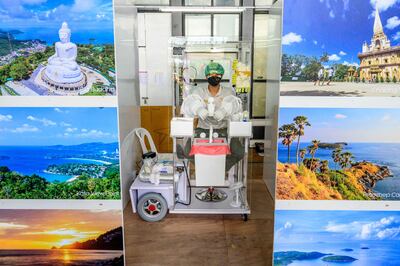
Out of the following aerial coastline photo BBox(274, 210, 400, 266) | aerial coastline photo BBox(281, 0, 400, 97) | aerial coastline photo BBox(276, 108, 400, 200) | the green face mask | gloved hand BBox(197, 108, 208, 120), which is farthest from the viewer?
the green face mask

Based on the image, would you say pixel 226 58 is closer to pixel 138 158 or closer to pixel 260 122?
pixel 138 158

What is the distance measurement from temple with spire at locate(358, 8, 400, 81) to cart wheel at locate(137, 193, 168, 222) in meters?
2.16

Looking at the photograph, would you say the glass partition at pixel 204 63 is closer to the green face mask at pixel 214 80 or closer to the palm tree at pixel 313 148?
the green face mask at pixel 214 80

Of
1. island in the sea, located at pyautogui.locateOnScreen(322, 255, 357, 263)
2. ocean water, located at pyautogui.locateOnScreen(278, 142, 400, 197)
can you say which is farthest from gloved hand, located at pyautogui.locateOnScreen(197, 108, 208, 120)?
island in the sea, located at pyautogui.locateOnScreen(322, 255, 357, 263)

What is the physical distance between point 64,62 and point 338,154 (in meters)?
1.70

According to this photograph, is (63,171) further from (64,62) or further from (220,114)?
(220,114)

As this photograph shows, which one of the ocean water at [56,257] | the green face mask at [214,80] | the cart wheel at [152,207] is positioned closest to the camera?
the ocean water at [56,257]

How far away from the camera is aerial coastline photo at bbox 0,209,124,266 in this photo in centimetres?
219

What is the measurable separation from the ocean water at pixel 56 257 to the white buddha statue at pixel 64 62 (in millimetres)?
1144

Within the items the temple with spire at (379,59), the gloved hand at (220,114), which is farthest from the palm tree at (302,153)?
the gloved hand at (220,114)

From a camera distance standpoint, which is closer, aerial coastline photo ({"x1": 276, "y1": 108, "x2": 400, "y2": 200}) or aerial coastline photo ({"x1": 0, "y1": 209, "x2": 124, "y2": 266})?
aerial coastline photo ({"x1": 276, "y1": 108, "x2": 400, "y2": 200})

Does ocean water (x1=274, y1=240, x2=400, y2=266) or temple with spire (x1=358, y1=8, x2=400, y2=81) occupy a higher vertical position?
temple with spire (x1=358, y1=8, x2=400, y2=81)

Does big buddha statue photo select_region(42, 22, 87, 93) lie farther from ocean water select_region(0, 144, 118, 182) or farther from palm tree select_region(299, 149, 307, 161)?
palm tree select_region(299, 149, 307, 161)

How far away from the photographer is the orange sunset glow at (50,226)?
219 centimetres
